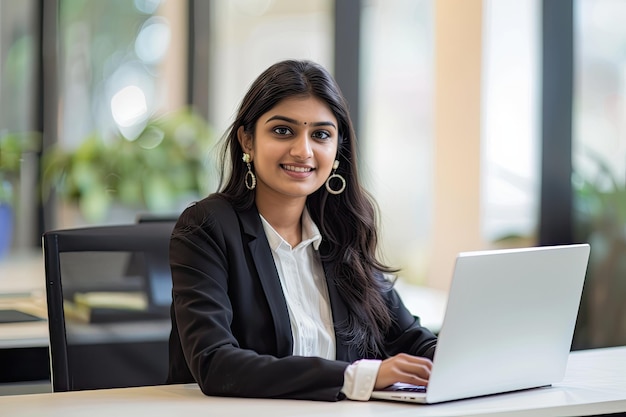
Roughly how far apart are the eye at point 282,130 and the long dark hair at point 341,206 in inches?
1.8

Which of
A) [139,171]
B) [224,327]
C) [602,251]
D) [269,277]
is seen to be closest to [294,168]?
[269,277]

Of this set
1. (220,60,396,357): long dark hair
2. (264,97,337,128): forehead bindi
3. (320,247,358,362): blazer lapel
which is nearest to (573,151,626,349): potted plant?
(220,60,396,357): long dark hair

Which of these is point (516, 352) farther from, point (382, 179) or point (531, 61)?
point (382, 179)

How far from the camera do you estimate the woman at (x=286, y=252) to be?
194cm

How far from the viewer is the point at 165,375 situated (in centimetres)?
244

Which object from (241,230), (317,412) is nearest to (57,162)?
(241,230)

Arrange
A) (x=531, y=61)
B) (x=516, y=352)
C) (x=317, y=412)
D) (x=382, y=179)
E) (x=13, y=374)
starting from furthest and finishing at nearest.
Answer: (x=382, y=179) → (x=531, y=61) → (x=13, y=374) → (x=516, y=352) → (x=317, y=412)

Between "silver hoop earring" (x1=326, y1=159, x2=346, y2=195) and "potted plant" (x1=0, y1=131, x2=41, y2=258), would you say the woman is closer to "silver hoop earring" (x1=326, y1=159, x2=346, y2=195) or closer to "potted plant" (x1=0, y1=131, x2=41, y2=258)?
"silver hoop earring" (x1=326, y1=159, x2=346, y2=195)

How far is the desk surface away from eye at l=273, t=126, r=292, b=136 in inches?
21.3

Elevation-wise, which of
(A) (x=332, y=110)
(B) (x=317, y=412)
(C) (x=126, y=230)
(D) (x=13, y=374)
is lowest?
(D) (x=13, y=374)

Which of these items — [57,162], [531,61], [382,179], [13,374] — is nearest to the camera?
[13,374]

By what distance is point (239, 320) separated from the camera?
2002mm

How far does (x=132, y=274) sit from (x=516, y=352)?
3.42ft

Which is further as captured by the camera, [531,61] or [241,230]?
[531,61]
